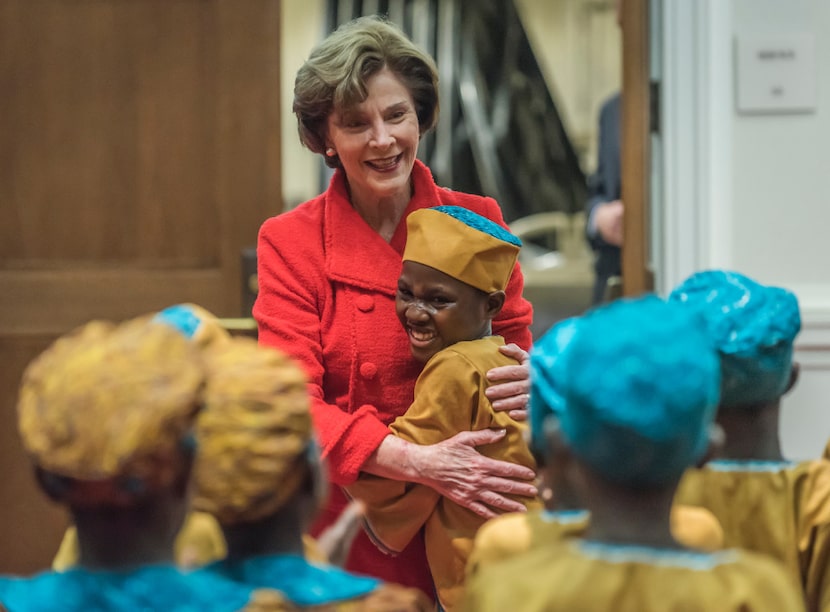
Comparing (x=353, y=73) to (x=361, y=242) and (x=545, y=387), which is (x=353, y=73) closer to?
(x=361, y=242)

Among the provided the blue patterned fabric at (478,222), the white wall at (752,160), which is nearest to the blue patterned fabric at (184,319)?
the blue patterned fabric at (478,222)

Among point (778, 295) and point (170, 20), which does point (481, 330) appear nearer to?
point (778, 295)

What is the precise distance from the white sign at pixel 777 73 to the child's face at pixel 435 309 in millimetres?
1627

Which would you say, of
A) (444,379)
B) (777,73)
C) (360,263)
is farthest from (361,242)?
(777,73)

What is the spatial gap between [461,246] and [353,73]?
39 cm

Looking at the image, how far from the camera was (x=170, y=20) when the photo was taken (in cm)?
395

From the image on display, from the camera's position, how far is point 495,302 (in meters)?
2.26

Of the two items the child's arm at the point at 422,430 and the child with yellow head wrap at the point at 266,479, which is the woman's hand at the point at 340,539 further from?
the child's arm at the point at 422,430

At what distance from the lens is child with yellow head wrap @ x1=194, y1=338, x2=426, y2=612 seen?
130cm

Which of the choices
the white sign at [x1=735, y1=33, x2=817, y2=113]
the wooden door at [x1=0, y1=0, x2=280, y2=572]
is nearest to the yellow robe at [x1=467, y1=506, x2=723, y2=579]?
the white sign at [x1=735, y1=33, x2=817, y2=113]

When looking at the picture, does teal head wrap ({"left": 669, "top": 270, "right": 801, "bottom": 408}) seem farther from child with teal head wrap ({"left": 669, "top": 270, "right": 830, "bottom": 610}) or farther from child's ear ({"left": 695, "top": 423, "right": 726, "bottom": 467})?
child's ear ({"left": 695, "top": 423, "right": 726, "bottom": 467})

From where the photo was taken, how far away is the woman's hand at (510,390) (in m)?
2.13

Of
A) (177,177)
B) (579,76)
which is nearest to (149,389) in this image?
(177,177)

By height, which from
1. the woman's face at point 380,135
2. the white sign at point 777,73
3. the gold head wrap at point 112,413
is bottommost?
the gold head wrap at point 112,413
